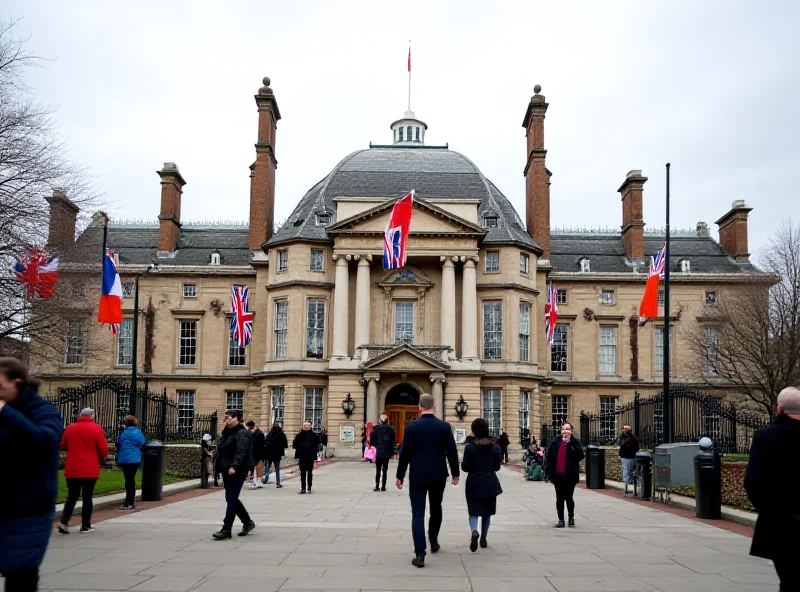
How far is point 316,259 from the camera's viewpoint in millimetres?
49625

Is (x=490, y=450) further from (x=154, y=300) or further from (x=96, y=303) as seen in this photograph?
(x=154, y=300)

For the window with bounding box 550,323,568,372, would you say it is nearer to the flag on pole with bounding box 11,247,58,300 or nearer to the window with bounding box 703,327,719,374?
the window with bounding box 703,327,719,374

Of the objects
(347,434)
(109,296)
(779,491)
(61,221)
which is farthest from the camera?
(347,434)

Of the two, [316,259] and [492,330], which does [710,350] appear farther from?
[316,259]

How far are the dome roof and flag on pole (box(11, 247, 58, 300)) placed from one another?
23369 mm

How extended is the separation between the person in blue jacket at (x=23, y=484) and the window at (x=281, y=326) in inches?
1701

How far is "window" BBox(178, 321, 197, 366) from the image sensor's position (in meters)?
Result: 56.0

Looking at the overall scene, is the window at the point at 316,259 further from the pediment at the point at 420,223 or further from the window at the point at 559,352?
the window at the point at 559,352

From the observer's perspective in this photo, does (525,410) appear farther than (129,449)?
Yes

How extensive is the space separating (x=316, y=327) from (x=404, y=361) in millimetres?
5987

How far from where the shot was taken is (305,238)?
161ft

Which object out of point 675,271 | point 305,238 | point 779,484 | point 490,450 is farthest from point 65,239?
point 675,271

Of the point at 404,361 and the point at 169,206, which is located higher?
the point at 169,206

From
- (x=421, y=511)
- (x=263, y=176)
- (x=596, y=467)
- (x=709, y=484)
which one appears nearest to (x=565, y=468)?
(x=709, y=484)
